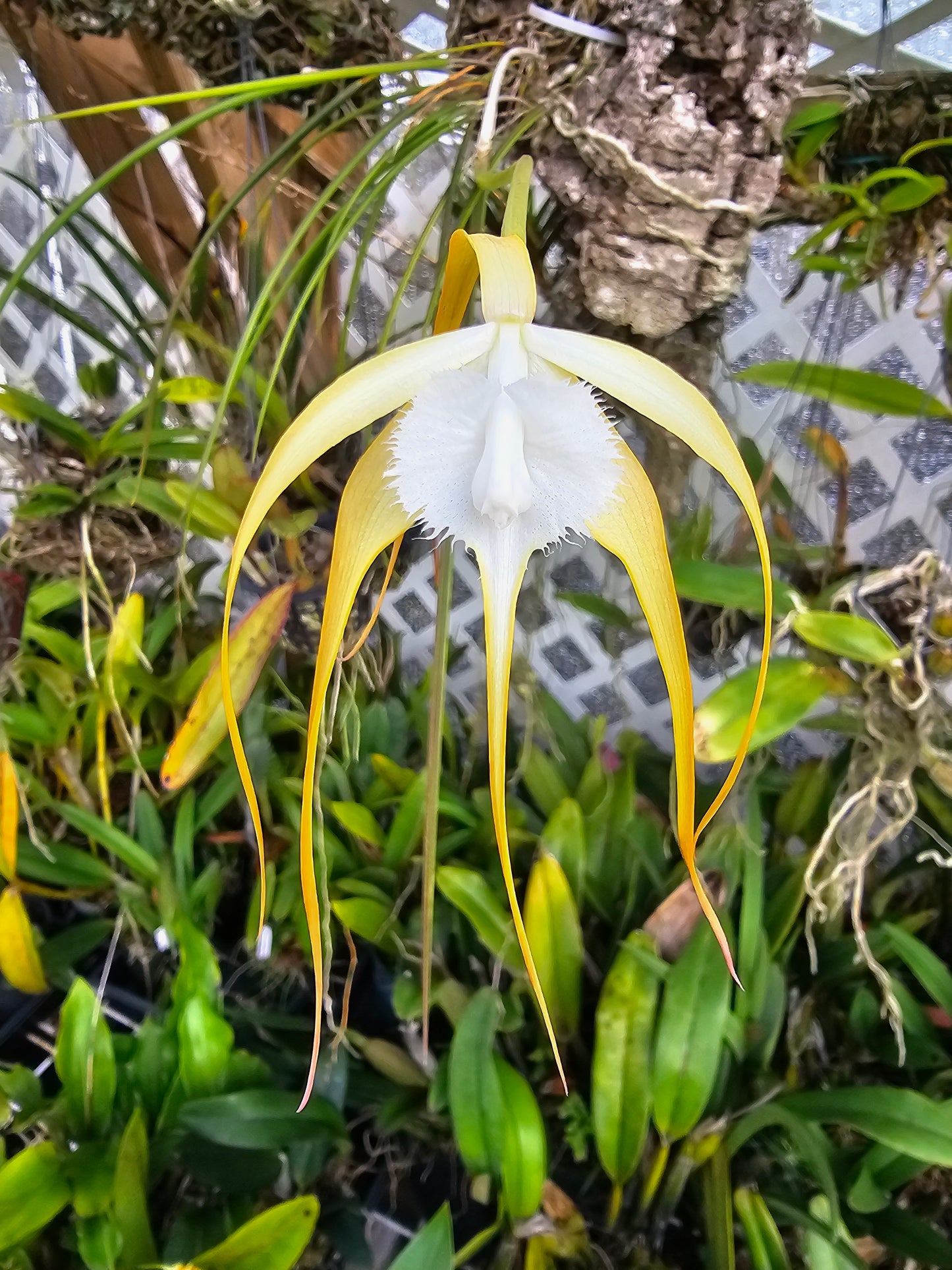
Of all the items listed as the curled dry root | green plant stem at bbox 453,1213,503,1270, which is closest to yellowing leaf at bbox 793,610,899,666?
the curled dry root

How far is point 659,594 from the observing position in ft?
1.00

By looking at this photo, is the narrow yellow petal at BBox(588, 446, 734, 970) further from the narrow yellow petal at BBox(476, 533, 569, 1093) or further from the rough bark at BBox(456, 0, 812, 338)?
the rough bark at BBox(456, 0, 812, 338)

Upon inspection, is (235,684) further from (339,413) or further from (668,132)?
(668,132)

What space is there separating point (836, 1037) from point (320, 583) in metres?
0.69

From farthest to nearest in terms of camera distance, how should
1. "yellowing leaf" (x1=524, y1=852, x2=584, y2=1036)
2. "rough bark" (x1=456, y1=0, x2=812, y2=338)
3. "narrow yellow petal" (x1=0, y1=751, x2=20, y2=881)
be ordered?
"narrow yellow petal" (x1=0, y1=751, x2=20, y2=881) → "yellowing leaf" (x1=524, y1=852, x2=584, y2=1036) → "rough bark" (x1=456, y1=0, x2=812, y2=338)

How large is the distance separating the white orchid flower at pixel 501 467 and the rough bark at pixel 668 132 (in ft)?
0.46

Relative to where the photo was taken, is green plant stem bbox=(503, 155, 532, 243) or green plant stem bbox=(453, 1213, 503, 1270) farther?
green plant stem bbox=(453, 1213, 503, 1270)

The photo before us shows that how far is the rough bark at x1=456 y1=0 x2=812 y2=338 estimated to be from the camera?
1.18 ft

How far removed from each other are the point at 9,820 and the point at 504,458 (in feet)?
2.42

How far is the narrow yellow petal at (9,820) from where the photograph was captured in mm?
750

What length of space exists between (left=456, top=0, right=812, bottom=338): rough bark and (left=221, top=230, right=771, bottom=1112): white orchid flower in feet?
0.46

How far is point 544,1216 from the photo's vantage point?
0.58 metres

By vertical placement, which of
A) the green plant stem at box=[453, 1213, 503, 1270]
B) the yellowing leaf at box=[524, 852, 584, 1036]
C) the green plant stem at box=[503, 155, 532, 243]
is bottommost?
the green plant stem at box=[453, 1213, 503, 1270]

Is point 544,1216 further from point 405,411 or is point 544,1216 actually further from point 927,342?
point 927,342
